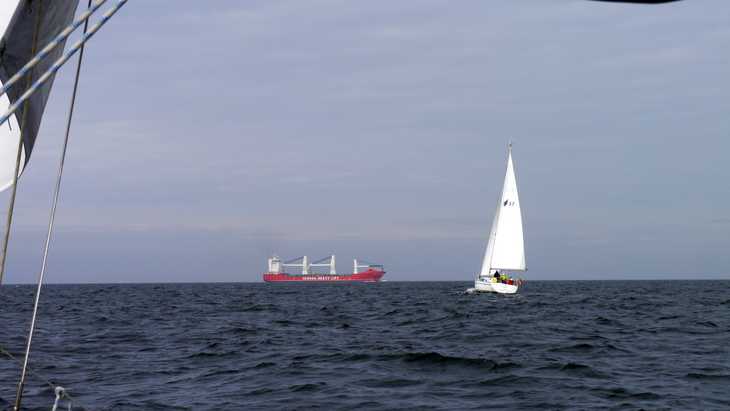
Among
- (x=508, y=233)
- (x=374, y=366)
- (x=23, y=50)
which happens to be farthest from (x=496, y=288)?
(x=23, y=50)

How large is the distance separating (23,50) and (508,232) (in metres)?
57.1

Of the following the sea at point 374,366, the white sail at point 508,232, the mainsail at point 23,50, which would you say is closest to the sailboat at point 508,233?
the white sail at point 508,232

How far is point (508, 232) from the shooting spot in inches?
2368

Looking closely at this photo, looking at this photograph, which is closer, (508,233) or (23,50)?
(23,50)

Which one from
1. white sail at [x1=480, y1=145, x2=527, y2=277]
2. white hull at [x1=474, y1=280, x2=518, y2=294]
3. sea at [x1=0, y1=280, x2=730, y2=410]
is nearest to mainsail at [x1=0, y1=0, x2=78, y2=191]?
sea at [x1=0, y1=280, x2=730, y2=410]

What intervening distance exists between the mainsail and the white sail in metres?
55.9

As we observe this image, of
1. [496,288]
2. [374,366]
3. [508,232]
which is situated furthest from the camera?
[508,232]

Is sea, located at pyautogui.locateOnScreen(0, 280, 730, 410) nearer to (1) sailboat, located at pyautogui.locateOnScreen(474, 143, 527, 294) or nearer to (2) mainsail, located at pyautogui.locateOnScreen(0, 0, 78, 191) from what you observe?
(2) mainsail, located at pyautogui.locateOnScreen(0, 0, 78, 191)

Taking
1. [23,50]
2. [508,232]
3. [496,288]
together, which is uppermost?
[508,232]

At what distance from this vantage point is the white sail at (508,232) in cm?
6003

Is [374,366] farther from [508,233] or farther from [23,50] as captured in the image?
[508,233]

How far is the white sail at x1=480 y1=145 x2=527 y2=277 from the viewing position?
60031mm

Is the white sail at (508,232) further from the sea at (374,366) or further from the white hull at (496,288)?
the sea at (374,366)

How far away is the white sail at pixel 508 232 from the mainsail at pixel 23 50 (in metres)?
55.9
